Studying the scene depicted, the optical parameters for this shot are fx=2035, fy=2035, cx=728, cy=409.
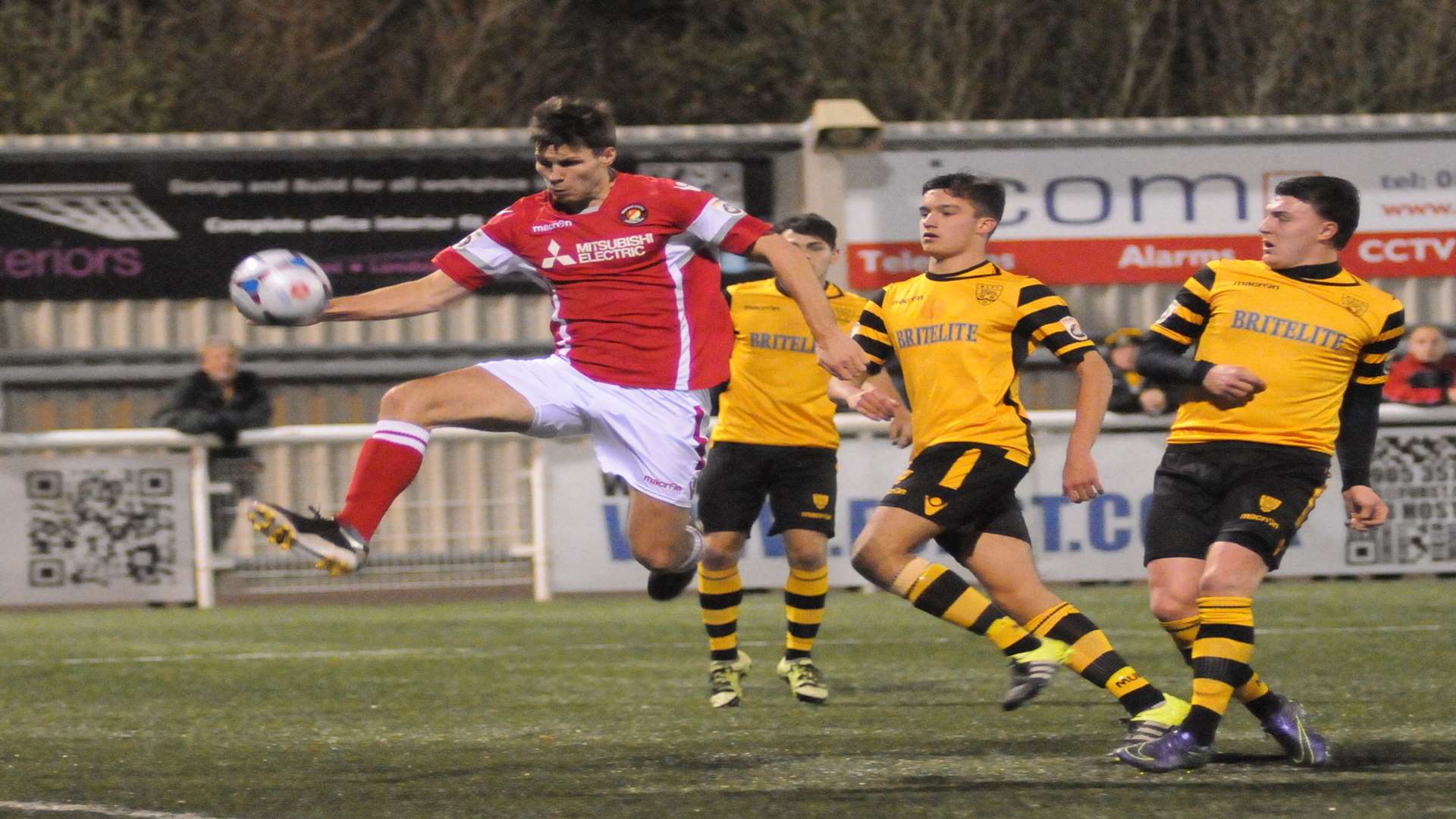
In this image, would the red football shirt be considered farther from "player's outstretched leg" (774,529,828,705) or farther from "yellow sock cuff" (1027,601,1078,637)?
"player's outstretched leg" (774,529,828,705)

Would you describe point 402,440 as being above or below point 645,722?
above

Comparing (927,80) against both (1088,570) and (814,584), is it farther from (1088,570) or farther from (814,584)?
(814,584)

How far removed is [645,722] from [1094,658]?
1.75 m

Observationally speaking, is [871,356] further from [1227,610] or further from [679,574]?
[1227,610]

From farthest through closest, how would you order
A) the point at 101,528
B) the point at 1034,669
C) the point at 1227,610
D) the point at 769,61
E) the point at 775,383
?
the point at 769,61 → the point at 101,528 → the point at 775,383 → the point at 1034,669 → the point at 1227,610

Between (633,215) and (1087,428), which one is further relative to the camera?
(633,215)

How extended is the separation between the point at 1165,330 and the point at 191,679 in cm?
443

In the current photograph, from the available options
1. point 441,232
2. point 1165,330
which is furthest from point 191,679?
point 441,232

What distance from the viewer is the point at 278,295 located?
5.73 meters

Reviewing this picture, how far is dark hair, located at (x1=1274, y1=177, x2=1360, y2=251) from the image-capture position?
5.48m

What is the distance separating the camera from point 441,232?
1545 centimetres

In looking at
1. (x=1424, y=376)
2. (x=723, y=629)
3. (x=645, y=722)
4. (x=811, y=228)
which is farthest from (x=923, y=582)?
(x=1424, y=376)

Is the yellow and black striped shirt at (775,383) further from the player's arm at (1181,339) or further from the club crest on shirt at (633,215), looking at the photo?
the player's arm at (1181,339)

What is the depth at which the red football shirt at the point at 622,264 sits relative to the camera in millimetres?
6078
